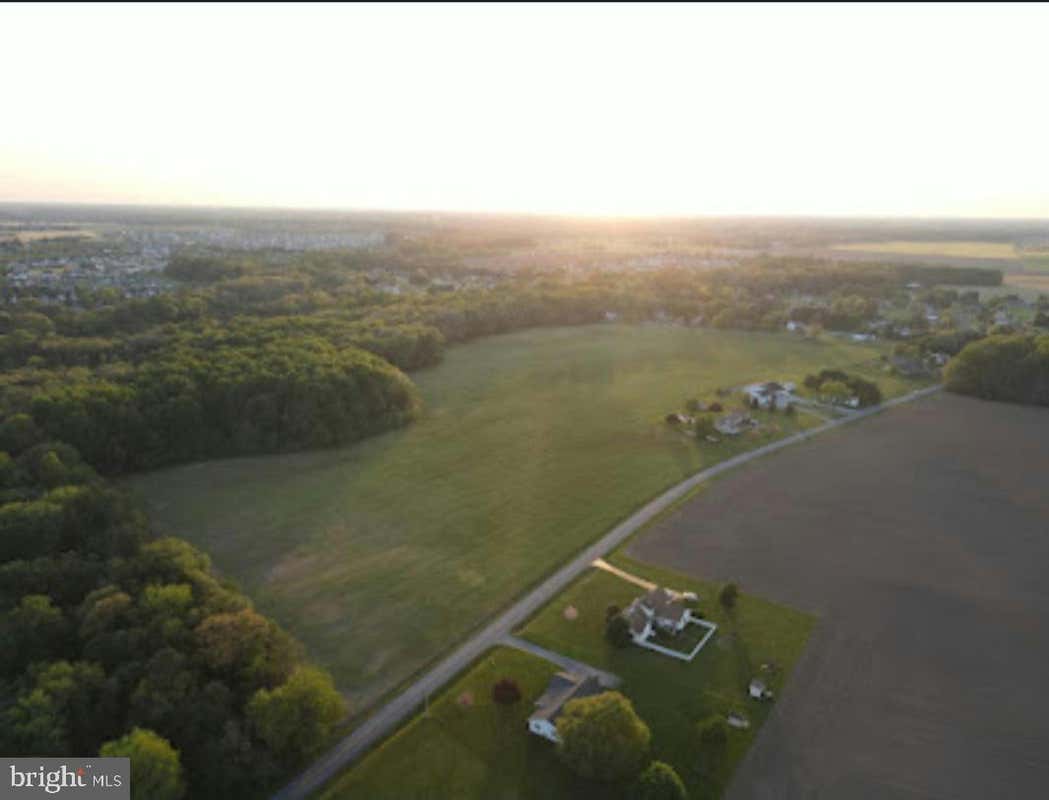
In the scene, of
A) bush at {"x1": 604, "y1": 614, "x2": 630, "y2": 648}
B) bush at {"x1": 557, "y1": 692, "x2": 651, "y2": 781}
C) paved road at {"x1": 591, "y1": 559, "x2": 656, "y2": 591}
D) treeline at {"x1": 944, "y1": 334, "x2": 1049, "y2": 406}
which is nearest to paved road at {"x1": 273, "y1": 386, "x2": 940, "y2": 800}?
paved road at {"x1": 591, "y1": 559, "x2": 656, "y2": 591}

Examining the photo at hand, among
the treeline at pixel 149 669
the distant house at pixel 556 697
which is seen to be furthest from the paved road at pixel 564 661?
the treeline at pixel 149 669

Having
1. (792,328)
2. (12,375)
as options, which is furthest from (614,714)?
(792,328)

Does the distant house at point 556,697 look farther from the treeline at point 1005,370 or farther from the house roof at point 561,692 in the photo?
the treeline at point 1005,370

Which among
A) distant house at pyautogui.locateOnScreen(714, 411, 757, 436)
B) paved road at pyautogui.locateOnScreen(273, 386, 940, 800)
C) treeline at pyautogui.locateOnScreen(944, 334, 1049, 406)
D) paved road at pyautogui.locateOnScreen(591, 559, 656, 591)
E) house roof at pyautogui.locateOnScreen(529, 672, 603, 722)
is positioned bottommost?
paved road at pyautogui.locateOnScreen(273, 386, 940, 800)

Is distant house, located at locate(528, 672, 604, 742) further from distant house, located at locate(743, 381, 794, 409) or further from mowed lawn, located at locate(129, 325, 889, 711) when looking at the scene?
distant house, located at locate(743, 381, 794, 409)

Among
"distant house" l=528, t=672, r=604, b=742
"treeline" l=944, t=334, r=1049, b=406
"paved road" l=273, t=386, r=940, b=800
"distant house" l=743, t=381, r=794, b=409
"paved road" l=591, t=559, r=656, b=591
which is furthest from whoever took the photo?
"treeline" l=944, t=334, r=1049, b=406

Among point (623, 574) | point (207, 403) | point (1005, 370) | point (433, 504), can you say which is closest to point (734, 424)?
point (623, 574)

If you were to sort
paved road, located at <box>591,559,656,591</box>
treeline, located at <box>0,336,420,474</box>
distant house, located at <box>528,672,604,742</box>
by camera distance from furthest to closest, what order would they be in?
1. treeline, located at <box>0,336,420,474</box>
2. paved road, located at <box>591,559,656,591</box>
3. distant house, located at <box>528,672,604,742</box>
